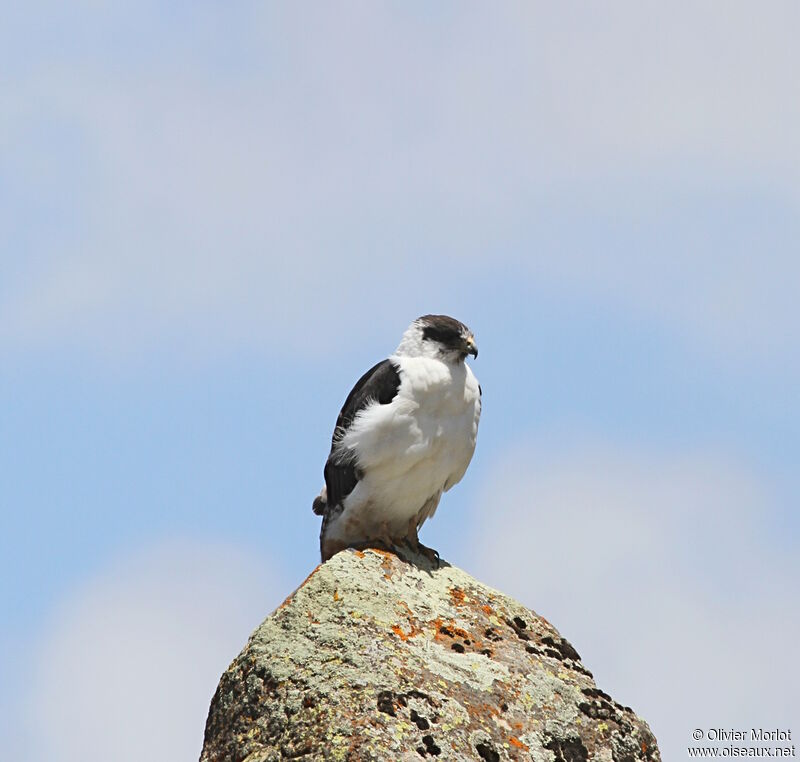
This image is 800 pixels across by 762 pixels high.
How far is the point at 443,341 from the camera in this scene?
11.6 meters

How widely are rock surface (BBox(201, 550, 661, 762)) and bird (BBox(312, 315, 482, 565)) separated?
1411 mm

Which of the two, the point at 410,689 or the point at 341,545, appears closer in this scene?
the point at 410,689

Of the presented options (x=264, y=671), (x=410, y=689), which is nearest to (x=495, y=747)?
(x=410, y=689)

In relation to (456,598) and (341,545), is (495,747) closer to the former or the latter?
(456,598)

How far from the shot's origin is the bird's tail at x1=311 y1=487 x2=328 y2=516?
11.9 metres

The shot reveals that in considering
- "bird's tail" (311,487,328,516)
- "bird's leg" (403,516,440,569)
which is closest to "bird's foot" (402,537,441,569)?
"bird's leg" (403,516,440,569)

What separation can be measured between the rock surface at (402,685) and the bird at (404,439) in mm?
1411

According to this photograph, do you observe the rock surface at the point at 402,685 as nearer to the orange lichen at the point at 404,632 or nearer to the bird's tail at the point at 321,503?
the orange lichen at the point at 404,632

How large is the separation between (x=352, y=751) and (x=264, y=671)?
0.97 m

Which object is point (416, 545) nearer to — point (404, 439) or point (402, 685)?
point (404, 439)

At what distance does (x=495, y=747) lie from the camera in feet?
28.0

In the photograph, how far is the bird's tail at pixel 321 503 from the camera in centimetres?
1191

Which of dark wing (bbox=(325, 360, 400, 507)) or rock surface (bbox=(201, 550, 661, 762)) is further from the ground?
dark wing (bbox=(325, 360, 400, 507))

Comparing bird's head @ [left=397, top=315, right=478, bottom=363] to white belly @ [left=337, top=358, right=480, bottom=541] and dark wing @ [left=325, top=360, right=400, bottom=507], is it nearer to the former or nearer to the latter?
white belly @ [left=337, top=358, right=480, bottom=541]
